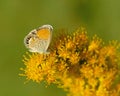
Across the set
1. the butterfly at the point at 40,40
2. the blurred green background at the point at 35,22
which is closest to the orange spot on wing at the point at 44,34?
the butterfly at the point at 40,40

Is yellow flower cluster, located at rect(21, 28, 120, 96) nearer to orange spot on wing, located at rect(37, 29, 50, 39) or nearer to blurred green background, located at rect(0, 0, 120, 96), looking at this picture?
orange spot on wing, located at rect(37, 29, 50, 39)

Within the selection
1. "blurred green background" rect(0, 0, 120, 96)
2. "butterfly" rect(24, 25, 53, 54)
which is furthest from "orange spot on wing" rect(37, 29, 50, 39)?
"blurred green background" rect(0, 0, 120, 96)

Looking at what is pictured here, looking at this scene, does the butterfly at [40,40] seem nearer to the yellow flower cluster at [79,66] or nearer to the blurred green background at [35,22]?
the yellow flower cluster at [79,66]

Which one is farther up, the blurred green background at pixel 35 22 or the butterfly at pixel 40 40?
the blurred green background at pixel 35 22

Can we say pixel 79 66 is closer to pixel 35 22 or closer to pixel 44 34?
pixel 44 34

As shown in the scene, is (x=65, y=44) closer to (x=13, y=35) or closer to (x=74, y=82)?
(x=74, y=82)

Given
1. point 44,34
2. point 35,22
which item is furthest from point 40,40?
point 35,22

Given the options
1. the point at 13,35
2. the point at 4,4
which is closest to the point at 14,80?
the point at 13,35
